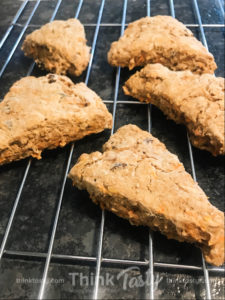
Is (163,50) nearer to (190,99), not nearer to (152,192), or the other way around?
(190,99)

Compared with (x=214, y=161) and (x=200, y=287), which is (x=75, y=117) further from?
(x=200, y=287)

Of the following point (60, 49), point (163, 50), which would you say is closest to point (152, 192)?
point (163, 50)

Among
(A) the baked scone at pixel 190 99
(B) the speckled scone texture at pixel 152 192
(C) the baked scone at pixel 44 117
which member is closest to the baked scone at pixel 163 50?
(A) the baked scone at pixel 190 99

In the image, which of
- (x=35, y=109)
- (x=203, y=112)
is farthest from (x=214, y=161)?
(x=35, y=109)

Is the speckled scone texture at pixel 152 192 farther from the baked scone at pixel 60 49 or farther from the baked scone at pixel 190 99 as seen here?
the baked scone at pixel 60 49

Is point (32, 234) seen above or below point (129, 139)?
below

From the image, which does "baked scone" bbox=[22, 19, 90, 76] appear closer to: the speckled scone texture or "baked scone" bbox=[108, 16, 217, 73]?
"baked scone" bbox=[108, 16, 217, 73]

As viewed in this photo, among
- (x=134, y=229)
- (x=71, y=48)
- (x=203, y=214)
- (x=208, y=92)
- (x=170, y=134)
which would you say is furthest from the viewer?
(x=71, y=48)

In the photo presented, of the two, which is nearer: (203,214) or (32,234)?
(203,214)
